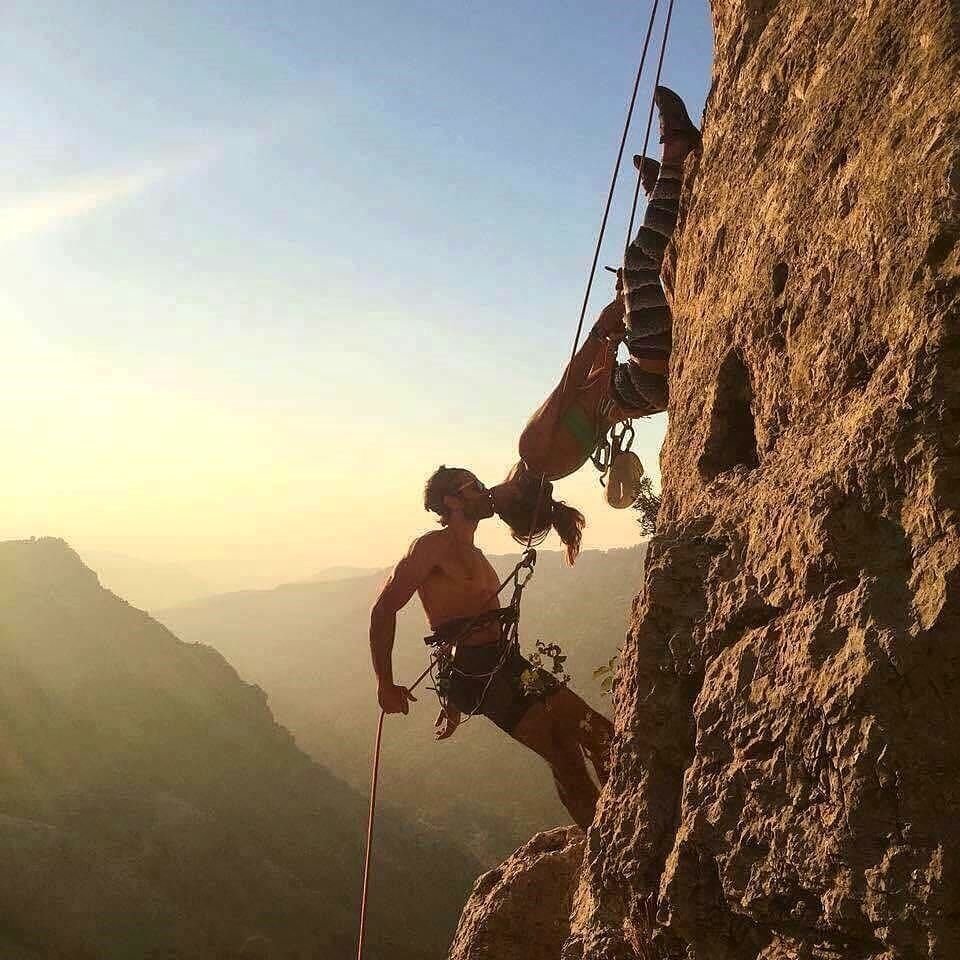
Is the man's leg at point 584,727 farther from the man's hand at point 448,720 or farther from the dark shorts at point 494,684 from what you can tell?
the man's hand at point 448,720

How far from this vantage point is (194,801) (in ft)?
61.9

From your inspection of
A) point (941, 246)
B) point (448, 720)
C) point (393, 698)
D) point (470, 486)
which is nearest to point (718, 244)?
point (941, 246)

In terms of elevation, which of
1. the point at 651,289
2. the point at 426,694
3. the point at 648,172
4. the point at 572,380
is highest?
the point at 426,694

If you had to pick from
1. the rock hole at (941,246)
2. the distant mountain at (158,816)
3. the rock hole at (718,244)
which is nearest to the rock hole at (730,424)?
the rock hole at (718,244)

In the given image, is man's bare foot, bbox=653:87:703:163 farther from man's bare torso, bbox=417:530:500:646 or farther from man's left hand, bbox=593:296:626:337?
man's bare torso, bbox=417:530:500:646

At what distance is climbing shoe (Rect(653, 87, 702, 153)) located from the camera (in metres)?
3.75

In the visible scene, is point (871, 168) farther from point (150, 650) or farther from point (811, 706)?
point (150, 650)

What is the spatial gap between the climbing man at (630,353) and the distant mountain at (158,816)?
13.3 meters

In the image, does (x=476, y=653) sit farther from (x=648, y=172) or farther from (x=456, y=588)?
(x=648, y=172)

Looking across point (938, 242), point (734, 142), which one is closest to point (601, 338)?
point (734, 142)

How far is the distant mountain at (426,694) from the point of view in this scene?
2627 cm

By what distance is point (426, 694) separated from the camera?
120 ft

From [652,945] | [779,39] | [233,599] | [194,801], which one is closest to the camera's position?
[652,945]

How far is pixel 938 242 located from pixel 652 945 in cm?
197
